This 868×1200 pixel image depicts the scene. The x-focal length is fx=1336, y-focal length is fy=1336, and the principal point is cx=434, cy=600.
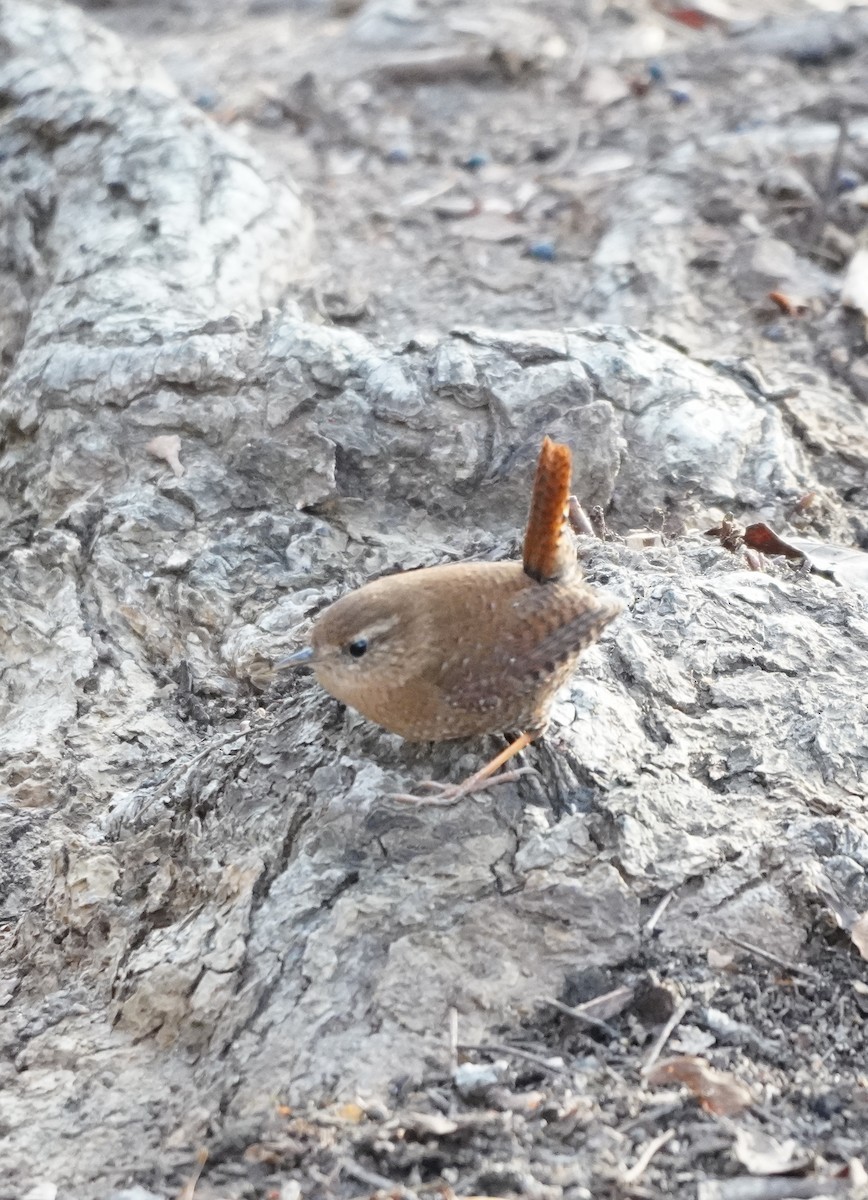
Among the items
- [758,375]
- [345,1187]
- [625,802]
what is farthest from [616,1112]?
[758,375]

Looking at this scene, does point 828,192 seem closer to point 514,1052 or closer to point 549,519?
point 549,519

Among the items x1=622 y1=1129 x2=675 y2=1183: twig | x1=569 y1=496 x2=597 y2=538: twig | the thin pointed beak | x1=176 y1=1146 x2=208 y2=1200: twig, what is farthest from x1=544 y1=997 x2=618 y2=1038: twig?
x1=569 y1=496 x2=597 y2=538: twig

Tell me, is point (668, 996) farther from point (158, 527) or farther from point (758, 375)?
point (758, 375)

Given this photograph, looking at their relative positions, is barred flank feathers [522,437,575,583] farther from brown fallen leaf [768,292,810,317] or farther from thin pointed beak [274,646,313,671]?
brown fallen leaf [768,292,810,317]

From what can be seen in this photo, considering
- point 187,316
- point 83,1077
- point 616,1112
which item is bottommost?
point 83,1077

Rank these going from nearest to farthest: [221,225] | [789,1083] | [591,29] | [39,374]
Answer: [789,1083] < [39,374] < [221,225] < [591,29]

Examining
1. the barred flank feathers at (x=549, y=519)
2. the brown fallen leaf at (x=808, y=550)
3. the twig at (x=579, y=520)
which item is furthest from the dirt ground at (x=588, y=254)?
the twig at (x=579, y=520)

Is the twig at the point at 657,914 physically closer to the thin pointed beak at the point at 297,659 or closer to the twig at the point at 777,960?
the twig at the point at 777,960
